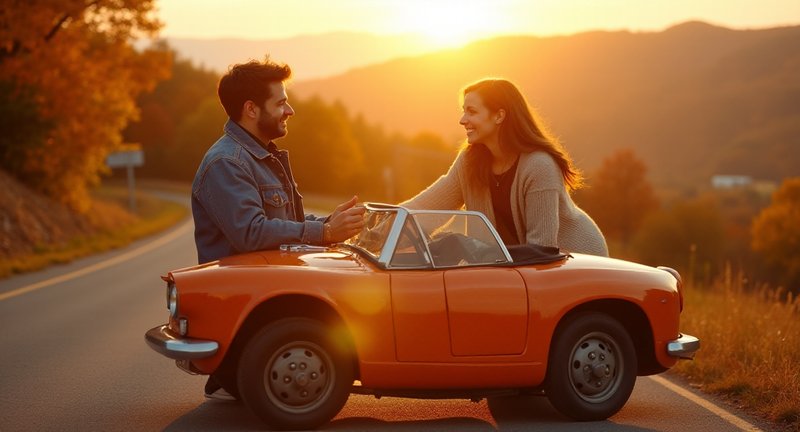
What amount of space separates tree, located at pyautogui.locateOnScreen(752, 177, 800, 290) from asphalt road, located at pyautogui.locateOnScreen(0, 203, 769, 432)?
75.2 m

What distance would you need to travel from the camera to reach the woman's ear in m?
7.26

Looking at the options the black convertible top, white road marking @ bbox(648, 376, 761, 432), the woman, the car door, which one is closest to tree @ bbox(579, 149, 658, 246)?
white road marking @ bbox(648, 376, 761, 432)

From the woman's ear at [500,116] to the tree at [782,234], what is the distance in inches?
3021

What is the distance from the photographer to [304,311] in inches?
243

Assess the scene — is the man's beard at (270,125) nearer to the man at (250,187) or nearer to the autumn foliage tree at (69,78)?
the man at (250,187)

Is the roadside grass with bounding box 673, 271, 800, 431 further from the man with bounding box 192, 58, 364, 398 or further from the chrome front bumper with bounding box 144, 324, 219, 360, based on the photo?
the chrome front bumper with bounding box 144, 324, 219, 360

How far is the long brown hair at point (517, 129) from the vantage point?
23.7ft

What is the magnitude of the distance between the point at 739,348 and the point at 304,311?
180 inches

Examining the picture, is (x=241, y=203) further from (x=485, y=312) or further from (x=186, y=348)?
(x=485, y=312)

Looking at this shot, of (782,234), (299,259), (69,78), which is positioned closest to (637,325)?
(299,259)

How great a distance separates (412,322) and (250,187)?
4.48 feet

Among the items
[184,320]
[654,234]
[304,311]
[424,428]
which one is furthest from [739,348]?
[654,234]

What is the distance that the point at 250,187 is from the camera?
668 centimetres

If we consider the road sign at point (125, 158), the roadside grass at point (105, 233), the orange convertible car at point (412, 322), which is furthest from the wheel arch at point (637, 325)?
the road sign at point (125, 158)
